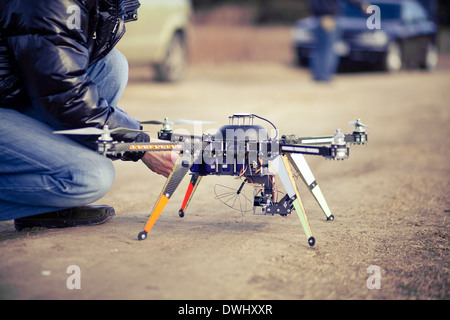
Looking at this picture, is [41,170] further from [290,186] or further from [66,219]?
[290,186]

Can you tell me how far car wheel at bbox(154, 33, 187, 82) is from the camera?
36.4 feet

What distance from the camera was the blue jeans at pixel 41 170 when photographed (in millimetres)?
2738

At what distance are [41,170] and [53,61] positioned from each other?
1.86ft

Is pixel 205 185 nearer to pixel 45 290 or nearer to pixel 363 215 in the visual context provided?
pixel 363 215

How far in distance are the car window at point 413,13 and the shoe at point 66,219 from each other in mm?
11884

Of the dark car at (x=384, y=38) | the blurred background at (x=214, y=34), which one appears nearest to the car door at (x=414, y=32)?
the dark car at (x=384, y=38)

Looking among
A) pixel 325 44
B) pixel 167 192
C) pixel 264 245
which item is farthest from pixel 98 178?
pixel 325 44

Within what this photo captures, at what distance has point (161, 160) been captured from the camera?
3.03 m

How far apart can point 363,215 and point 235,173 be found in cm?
118

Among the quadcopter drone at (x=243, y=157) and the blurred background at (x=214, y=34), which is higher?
the blurred background at (x=214, y=34)

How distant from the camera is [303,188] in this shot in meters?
4.18

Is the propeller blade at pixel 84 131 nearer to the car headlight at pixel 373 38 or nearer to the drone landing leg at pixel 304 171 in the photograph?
the drone landing leg at pixel 304 171

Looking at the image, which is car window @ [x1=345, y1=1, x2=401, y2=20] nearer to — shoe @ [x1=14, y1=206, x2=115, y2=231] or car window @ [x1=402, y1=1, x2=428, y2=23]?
car window @ [x1=402, y1=1, x2=428, y2=23]

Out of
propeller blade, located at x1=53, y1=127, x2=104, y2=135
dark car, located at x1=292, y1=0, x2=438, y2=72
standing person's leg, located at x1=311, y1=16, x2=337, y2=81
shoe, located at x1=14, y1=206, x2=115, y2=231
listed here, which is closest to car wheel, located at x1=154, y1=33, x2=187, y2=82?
standing person's leg, located at x1=311, y1=16, x2=337, y2=81
